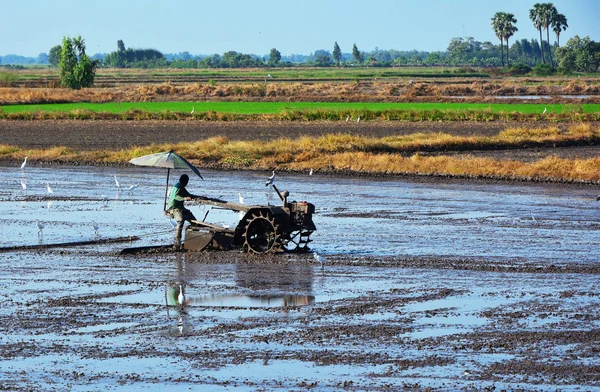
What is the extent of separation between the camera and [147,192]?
3275cm

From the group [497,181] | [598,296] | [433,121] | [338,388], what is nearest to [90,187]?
[497,181]

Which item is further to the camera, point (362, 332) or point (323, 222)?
point (323, 222)

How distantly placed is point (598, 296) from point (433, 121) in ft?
156

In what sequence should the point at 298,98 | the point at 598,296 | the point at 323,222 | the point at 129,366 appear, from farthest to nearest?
the point at 298,98 → the point at 323,222 → the point at 598,296 → the point at 129,366

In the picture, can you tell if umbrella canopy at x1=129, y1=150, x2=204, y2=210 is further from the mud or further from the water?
the mud

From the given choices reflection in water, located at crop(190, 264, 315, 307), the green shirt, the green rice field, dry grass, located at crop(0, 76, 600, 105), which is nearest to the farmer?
the green shirt

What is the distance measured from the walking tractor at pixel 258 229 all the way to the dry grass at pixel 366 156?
18033 millimetres

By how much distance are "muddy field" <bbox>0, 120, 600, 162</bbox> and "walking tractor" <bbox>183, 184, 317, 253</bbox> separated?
2514 cm

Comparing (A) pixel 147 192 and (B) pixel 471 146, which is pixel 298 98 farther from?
(A) pixel 147 192

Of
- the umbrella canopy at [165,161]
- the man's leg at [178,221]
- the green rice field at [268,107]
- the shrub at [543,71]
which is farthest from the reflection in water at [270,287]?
the shrub at [543,71]

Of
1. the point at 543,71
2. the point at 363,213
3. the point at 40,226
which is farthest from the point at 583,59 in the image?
the point at 40,226

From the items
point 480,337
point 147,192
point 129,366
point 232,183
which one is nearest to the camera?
point 129,366

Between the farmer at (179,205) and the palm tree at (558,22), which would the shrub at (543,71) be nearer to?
the palm tree at (558,22)

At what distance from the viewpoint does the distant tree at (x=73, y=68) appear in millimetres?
112438
